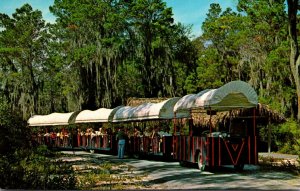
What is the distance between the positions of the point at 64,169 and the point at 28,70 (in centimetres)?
266

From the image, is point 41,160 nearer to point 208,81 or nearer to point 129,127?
point 208,81

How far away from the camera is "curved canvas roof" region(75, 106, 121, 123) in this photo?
25.0 m

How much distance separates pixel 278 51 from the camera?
29062 mm

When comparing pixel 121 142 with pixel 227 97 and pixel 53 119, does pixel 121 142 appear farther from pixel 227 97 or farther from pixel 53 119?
pixel 53 119

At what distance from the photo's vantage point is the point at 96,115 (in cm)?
2566

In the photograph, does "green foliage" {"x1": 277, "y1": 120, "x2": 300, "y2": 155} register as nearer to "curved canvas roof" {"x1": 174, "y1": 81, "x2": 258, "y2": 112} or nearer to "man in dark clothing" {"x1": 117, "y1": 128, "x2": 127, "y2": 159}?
"man in dark clothing" {"x1": 117, "y1": 128, "x2": 127, "y2": 159}

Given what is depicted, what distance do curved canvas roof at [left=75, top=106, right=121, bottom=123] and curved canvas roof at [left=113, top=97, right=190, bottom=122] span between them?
0.92 m

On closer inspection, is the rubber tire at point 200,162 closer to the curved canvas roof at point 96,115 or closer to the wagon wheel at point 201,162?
the wagon wheel at point 201,162

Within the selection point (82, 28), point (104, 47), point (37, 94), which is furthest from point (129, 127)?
point (82, 28)

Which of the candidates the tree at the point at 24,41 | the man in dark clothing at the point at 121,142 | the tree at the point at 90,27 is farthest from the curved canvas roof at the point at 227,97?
the man in dark clothing at the point at 121,142

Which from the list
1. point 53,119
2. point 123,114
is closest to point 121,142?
point 123,114

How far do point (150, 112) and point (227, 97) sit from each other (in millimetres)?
6616

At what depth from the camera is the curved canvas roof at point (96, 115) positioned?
2500cm

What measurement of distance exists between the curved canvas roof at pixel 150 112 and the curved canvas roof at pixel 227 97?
224 centimetres
